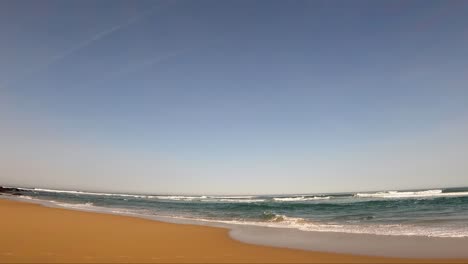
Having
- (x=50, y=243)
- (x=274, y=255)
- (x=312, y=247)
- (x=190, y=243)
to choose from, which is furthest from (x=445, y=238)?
(x=50, y=243)

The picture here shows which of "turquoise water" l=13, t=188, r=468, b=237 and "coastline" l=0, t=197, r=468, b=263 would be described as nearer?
"coastline" l=0, t=197, r=468, b=263

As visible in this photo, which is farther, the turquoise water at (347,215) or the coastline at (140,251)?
the turquoise water at (347,215)

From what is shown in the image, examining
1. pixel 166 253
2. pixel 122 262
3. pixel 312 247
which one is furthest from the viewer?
pixel 312 247

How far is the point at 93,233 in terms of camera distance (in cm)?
1150

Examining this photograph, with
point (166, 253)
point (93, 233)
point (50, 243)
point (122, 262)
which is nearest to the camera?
point (122, 262)

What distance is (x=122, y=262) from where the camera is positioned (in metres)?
7.07

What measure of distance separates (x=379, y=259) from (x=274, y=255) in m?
2.60

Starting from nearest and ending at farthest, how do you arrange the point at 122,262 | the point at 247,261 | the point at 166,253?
the point at 122,262 < the point at 247,261 < the point at 166,253

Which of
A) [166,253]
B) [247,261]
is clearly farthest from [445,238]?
[166,253]

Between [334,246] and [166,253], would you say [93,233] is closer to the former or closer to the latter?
[166,253]

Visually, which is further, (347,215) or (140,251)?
(347,215)

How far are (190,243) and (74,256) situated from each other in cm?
372

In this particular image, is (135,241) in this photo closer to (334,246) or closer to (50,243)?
(50,243)

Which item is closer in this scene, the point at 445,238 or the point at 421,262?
the point at 421,262
